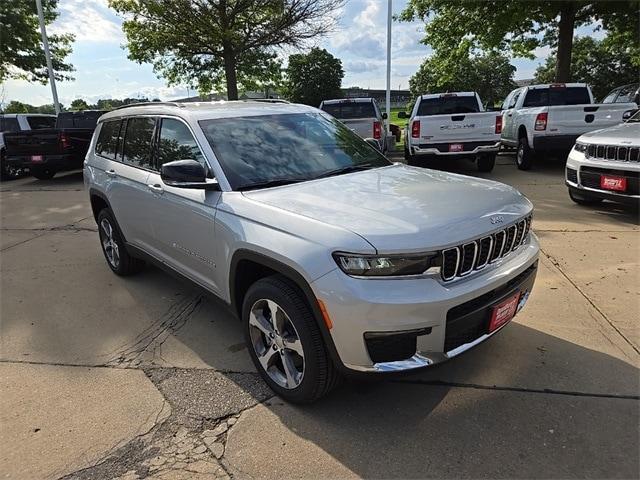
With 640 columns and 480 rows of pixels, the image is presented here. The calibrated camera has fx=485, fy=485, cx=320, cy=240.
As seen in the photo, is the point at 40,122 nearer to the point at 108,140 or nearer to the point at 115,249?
the point at 108,140

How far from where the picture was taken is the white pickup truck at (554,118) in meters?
9.58

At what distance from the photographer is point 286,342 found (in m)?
2.77

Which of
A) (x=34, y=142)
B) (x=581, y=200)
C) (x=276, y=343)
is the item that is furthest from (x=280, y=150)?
(x=34, y=142)

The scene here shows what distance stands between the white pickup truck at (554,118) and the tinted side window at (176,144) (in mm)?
8360

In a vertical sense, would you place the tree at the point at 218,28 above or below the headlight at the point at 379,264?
above

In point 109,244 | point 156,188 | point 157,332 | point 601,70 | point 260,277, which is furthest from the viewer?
point 601,70

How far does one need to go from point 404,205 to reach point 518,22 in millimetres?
14748

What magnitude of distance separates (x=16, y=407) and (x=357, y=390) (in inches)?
83.3

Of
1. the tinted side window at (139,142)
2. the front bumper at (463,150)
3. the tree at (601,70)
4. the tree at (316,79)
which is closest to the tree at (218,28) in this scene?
the front bumper at (463,150)

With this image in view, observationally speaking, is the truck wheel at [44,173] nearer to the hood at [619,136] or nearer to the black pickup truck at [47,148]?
the black pickup truck at [47,148]

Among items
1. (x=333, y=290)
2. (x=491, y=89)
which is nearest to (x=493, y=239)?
(x=333, y=290)

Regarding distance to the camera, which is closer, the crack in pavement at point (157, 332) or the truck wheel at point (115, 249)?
the crack in pavement at point (157, 332)

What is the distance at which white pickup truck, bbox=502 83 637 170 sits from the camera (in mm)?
9578

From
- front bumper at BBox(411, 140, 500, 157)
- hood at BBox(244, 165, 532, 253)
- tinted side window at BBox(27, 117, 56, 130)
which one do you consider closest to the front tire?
front bumper at BBox(411, 140, 500, 157)
